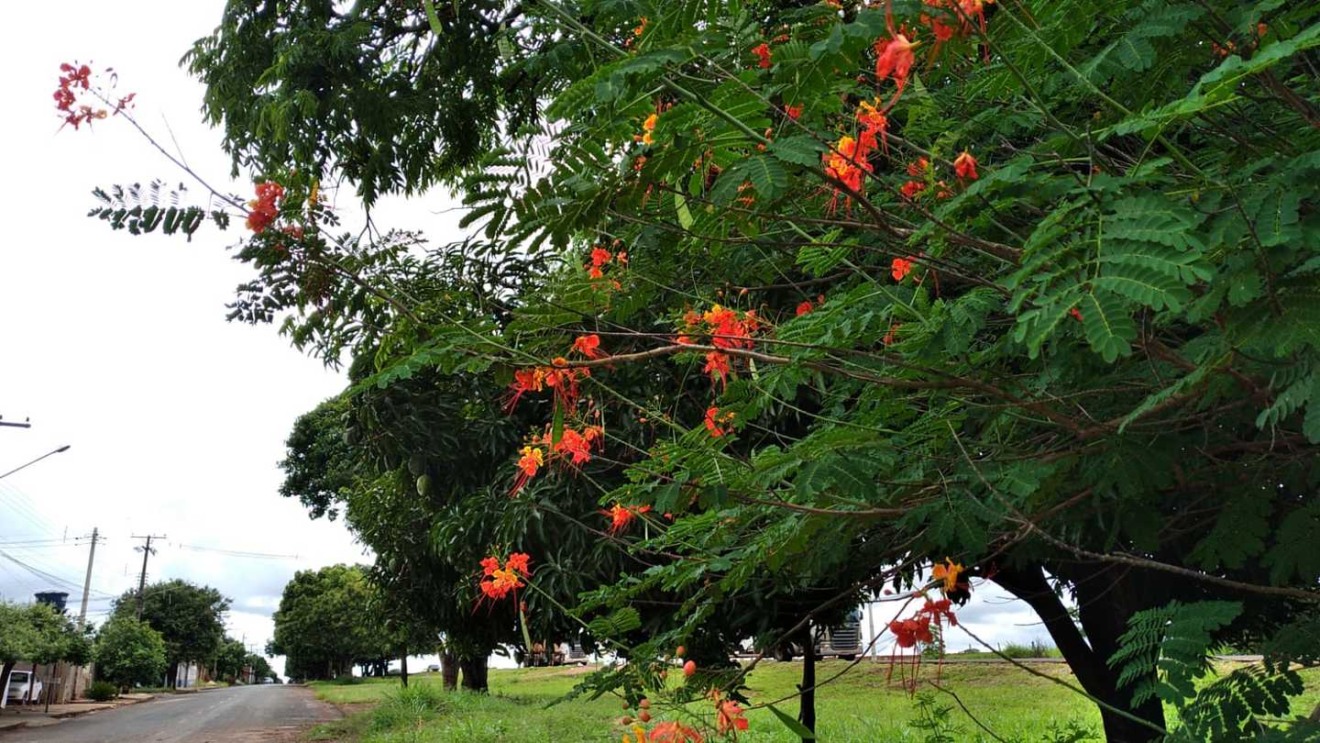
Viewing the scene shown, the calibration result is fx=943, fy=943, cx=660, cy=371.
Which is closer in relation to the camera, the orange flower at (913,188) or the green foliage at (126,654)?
the orange flower at (913,188)

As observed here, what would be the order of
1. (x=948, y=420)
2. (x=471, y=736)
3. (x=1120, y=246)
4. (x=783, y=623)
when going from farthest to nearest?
(x=471, y=736) → (x=783, y=623) → (x=948, y=420) → (x=1120, y=246)

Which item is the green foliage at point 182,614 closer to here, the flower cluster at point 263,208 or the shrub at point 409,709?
the shrub at point 409,709

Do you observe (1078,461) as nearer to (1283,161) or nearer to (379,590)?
(1283,161)

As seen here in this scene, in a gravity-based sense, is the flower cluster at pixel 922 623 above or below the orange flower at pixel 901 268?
below

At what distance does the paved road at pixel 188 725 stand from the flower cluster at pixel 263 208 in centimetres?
1413

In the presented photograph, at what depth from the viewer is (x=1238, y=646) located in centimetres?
711

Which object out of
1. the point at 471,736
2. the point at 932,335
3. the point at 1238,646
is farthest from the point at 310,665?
the point at 932,335

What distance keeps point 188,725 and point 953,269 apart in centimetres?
2065

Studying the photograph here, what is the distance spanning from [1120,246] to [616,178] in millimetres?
927

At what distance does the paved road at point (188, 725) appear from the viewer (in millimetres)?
15523

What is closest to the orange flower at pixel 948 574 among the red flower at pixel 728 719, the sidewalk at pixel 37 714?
the red flower at pixel 728 719

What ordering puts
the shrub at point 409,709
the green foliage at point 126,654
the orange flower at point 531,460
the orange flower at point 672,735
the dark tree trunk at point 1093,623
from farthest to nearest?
the green foliage at point 126,654, the shrub at point 409,709, the dark tree trunk at point 1093,623, the orange flower at point 531,460, the orange flower at point 672,735

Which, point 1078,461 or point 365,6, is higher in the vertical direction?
point 365,6

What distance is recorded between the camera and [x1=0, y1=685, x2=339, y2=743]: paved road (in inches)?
611
